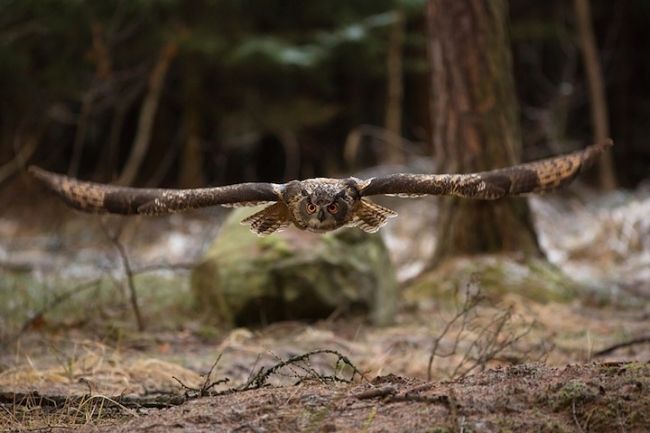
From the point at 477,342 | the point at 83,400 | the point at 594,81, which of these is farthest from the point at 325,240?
the point at 594,81

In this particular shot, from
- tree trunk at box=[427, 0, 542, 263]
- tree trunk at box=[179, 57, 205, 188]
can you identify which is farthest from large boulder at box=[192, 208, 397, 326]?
tree trunk at box=[179, 57, 205, 188]

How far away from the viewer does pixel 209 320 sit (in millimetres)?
6680

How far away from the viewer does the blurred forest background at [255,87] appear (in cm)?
1256

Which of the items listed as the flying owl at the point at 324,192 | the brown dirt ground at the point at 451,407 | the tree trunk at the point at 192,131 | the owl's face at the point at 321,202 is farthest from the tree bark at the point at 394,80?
the brown dirt ground at the point at 451,407

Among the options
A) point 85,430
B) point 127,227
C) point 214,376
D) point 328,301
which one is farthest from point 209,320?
point 127,227

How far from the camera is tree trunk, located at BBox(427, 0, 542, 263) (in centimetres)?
739

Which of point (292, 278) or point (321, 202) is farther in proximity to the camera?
point (292, 278)

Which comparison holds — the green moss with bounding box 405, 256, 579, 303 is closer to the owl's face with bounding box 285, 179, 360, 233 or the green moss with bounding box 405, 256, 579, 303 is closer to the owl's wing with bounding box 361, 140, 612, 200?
the owl's wing with bounding box 361, 140, 612, 200

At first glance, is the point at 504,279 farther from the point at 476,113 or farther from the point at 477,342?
the point at 477,342

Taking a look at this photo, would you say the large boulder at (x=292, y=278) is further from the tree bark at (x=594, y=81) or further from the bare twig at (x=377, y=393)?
the tree bark at (x=594, y=81)

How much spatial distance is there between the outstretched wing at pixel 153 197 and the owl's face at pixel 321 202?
11 centimetres

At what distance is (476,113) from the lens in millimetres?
7438

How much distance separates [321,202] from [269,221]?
1.85 ft

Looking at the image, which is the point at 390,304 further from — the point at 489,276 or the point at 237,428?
the point at 237,428
